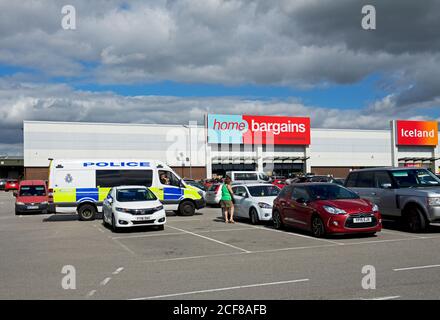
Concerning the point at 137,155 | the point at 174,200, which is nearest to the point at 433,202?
the point at 174,200

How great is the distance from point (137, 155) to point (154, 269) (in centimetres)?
4841

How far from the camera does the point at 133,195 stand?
16.5 metres

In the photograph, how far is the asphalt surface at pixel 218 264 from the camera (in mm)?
7168

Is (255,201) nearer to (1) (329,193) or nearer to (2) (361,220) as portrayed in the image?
(1) (329,193)

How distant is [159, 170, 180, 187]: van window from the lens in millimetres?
21188

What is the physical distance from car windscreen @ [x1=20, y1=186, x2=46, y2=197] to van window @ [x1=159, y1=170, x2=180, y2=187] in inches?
327

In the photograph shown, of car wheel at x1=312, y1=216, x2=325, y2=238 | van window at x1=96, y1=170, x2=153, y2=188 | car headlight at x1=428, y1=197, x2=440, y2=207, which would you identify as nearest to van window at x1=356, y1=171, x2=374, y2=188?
car headlight at x1=428, y1=197, x2=440, y2=207

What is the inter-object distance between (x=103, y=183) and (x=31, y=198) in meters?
6.54

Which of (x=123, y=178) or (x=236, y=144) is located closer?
(x=123, y=178)

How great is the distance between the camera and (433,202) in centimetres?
1320

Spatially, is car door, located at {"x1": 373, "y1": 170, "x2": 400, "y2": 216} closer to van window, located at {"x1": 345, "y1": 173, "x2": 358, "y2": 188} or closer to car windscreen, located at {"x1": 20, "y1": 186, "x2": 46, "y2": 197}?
van window, located at {"x1": 345, "y1": 173, "x2": 358, "y2": 188}

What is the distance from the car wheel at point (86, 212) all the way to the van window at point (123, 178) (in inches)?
38.7

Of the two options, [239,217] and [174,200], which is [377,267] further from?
[174,200]

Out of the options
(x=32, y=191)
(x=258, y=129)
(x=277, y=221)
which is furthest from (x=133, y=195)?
(x=258, y=129)
